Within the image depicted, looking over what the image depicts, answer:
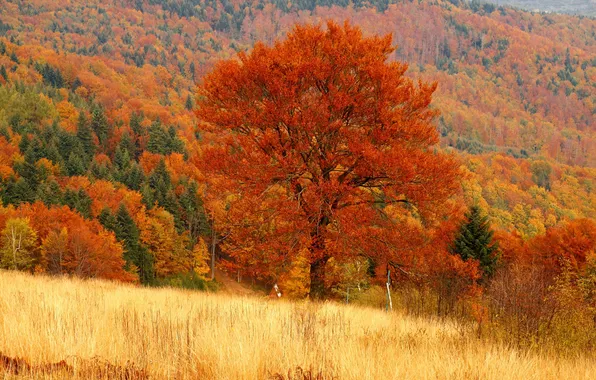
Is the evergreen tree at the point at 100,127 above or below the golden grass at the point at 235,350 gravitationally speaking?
above

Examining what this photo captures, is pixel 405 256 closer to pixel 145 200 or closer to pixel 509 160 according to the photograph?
pixel 145 200

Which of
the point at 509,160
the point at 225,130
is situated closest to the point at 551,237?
the point at 225,130

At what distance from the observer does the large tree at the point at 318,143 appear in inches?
420

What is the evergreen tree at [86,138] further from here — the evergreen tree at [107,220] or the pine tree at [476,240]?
the pine tree at [476,240]

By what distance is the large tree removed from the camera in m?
10.7

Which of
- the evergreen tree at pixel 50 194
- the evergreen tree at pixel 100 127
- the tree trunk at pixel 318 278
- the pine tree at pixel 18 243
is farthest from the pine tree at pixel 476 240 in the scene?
the evergreen tree at pixel 100 127

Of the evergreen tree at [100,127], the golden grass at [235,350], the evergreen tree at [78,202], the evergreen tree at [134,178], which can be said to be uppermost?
the evergreen tree at [100,127]

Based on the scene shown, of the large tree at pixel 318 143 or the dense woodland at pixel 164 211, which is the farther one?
the dense woodland at pixel 164 211

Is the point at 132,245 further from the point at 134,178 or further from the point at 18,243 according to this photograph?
the point at 134,178

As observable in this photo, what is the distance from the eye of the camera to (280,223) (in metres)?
11.9

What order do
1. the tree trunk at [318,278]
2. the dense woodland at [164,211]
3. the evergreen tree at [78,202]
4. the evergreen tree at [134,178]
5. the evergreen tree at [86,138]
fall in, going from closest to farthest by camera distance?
1. the tree trunk at [318,278]
2. the dense woodland at [164,211]
3. the evergreen tree at [78,202]
4. the evergreen tree at [134,178]
5. the evergreen tree at [86,138]

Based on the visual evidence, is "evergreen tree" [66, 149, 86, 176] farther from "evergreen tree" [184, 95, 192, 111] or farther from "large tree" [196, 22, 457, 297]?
"evergreen tree" [184, 95, 192, 111]

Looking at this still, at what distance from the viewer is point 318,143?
36.8ft

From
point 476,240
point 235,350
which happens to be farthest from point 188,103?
point 235,350
